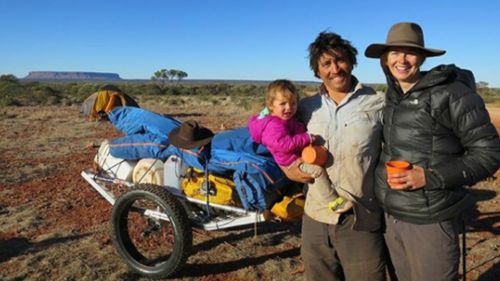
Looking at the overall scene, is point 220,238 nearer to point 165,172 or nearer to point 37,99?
point 165,172

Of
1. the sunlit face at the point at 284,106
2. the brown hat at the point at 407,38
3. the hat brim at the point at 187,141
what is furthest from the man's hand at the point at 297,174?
the hat brim at the point at 187,141

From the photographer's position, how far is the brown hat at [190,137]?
4.11 metres

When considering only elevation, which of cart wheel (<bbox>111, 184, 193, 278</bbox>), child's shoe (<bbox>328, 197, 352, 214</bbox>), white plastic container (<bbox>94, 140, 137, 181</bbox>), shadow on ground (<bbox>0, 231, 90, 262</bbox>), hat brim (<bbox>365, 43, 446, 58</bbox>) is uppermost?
hat brim (<bbox>365, 43, 446, 58</bbox>)

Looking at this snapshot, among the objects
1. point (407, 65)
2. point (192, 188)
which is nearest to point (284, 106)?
point (407, 65)

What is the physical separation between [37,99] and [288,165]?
30163 mm

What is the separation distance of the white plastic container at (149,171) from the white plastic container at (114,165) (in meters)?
0.20

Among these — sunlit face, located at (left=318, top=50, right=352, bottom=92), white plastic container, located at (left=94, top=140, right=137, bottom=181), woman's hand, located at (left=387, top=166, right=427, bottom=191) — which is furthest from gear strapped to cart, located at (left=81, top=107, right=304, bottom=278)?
woman's hand, located at (left=387, top=166, right=427, bottom=191)

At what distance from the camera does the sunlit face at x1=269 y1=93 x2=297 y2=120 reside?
3.03 m

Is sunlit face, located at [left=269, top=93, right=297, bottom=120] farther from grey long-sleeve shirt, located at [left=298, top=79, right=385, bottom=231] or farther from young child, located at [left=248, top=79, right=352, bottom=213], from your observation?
grey long-sleeve shirt, located at [left=298, top=79, right=385, bottom=231]

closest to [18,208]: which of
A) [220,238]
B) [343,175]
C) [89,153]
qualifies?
[220,238]

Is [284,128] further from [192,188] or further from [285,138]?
[192,188]

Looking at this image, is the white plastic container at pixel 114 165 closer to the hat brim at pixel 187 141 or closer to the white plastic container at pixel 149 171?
the white plastic container at pixel 149 171

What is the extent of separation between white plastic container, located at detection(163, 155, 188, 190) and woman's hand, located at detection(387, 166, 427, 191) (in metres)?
Answer: 2.48

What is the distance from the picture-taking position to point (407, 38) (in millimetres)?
2447
